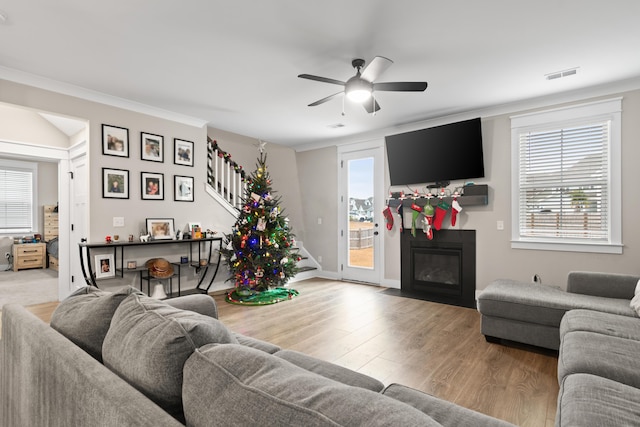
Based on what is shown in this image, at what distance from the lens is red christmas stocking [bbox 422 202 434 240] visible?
494cm

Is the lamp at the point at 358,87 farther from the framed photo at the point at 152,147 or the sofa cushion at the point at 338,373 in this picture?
the framed photo at the point at 152,147

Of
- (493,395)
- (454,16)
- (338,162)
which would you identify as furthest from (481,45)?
(338,162)

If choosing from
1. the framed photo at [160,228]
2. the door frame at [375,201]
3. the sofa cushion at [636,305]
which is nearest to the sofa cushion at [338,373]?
the sofa cushion at [636,305]

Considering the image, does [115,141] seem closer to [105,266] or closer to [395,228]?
[105,266]

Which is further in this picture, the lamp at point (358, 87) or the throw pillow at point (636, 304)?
the lamp at point (358, 87)

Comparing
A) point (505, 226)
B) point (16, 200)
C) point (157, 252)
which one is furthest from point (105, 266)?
point (16, 200)

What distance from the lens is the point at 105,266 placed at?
4062mm

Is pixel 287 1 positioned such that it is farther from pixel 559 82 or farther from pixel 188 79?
pixel 559 82

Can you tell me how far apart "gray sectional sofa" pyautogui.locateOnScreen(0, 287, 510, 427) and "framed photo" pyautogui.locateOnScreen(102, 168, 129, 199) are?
10.2 ft

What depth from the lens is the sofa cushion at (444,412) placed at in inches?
40.5

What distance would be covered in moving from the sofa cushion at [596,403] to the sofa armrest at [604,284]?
197 centimetres

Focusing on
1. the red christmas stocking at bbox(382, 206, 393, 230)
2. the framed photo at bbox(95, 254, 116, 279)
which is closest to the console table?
the framed photo at bbox(95, 254, 116, 279)

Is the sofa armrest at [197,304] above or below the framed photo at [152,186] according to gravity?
below

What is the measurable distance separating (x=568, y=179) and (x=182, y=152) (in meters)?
5.17
